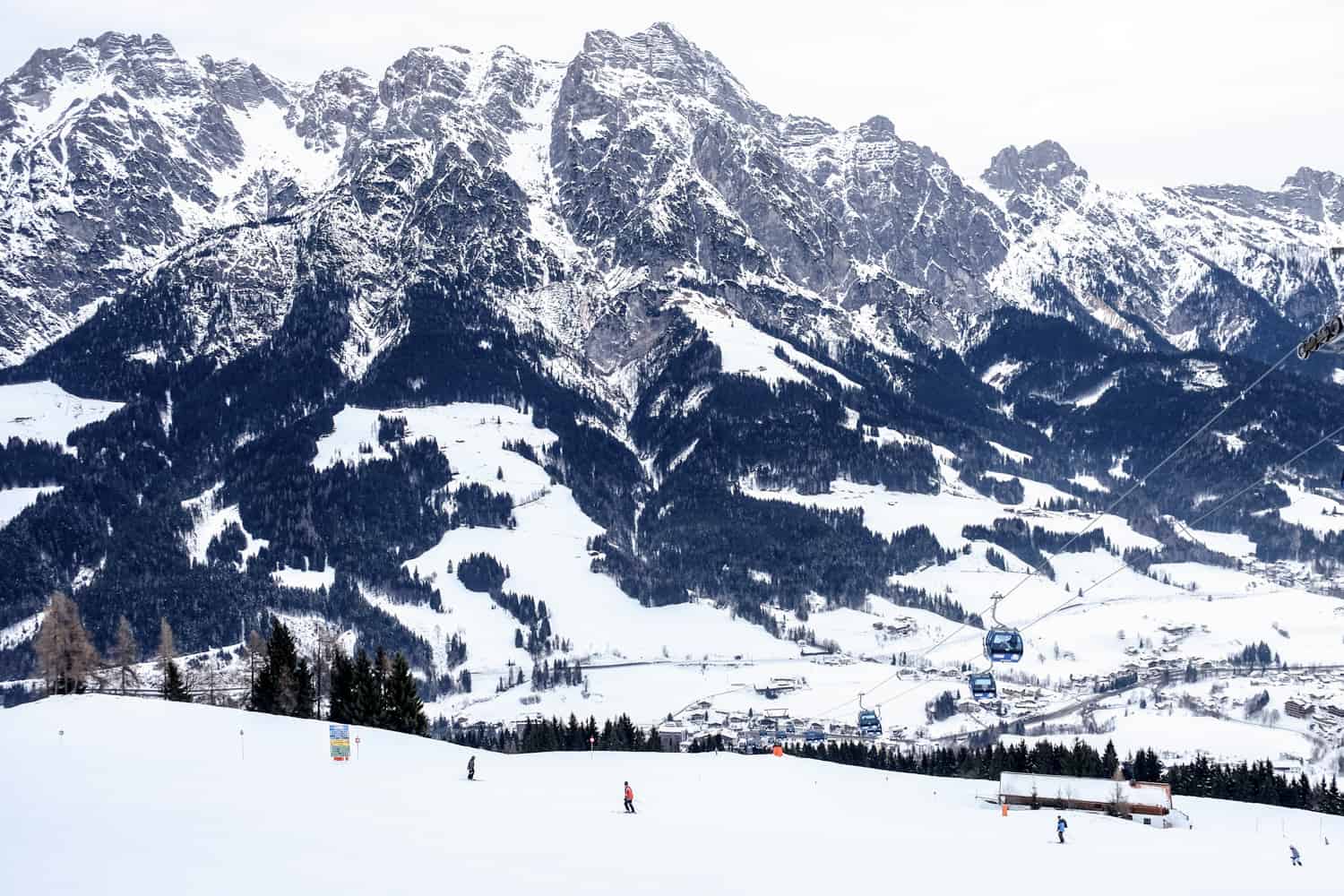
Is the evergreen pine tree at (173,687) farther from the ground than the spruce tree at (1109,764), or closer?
farther from the ground

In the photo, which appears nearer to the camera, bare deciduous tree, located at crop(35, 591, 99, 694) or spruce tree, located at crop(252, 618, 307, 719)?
bare deciduous tree, located at crop(35, 591, 99, 694)

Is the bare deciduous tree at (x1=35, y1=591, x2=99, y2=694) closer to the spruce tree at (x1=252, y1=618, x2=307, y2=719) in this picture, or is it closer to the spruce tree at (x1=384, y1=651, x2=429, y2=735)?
the spruce tree at (x1=252, y1=618, x2=307, y2=719)

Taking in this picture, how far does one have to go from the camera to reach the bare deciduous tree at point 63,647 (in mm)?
142125

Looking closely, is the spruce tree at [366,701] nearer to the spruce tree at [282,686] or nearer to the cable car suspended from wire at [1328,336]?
the spruce tree at [282,686]

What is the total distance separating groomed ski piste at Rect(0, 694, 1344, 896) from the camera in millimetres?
60375

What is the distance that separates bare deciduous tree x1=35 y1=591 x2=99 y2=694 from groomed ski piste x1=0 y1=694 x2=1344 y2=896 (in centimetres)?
2755

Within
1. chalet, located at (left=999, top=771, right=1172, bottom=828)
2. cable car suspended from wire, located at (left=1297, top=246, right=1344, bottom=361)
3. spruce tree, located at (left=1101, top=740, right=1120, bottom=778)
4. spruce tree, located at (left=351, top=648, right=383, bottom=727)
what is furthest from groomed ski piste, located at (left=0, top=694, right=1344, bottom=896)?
spruce tree, located at (left=1101, top=740, right=1120, bottom=778)

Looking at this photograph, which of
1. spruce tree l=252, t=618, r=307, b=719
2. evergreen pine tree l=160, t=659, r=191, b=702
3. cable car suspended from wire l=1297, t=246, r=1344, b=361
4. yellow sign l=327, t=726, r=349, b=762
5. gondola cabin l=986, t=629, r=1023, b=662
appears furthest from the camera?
evergreen pine tree l=160, t=659, r=191, b=702

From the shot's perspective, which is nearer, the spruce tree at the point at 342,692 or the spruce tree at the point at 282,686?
the spruce tree at the point at 342,692

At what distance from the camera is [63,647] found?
143 meters

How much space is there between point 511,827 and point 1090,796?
4980 centimetres

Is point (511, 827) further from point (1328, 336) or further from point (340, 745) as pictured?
point (1328, 336)

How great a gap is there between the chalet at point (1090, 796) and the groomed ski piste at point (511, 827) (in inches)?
107

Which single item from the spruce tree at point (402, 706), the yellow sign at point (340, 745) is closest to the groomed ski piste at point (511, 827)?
the yellow sign at point (340, 745)
